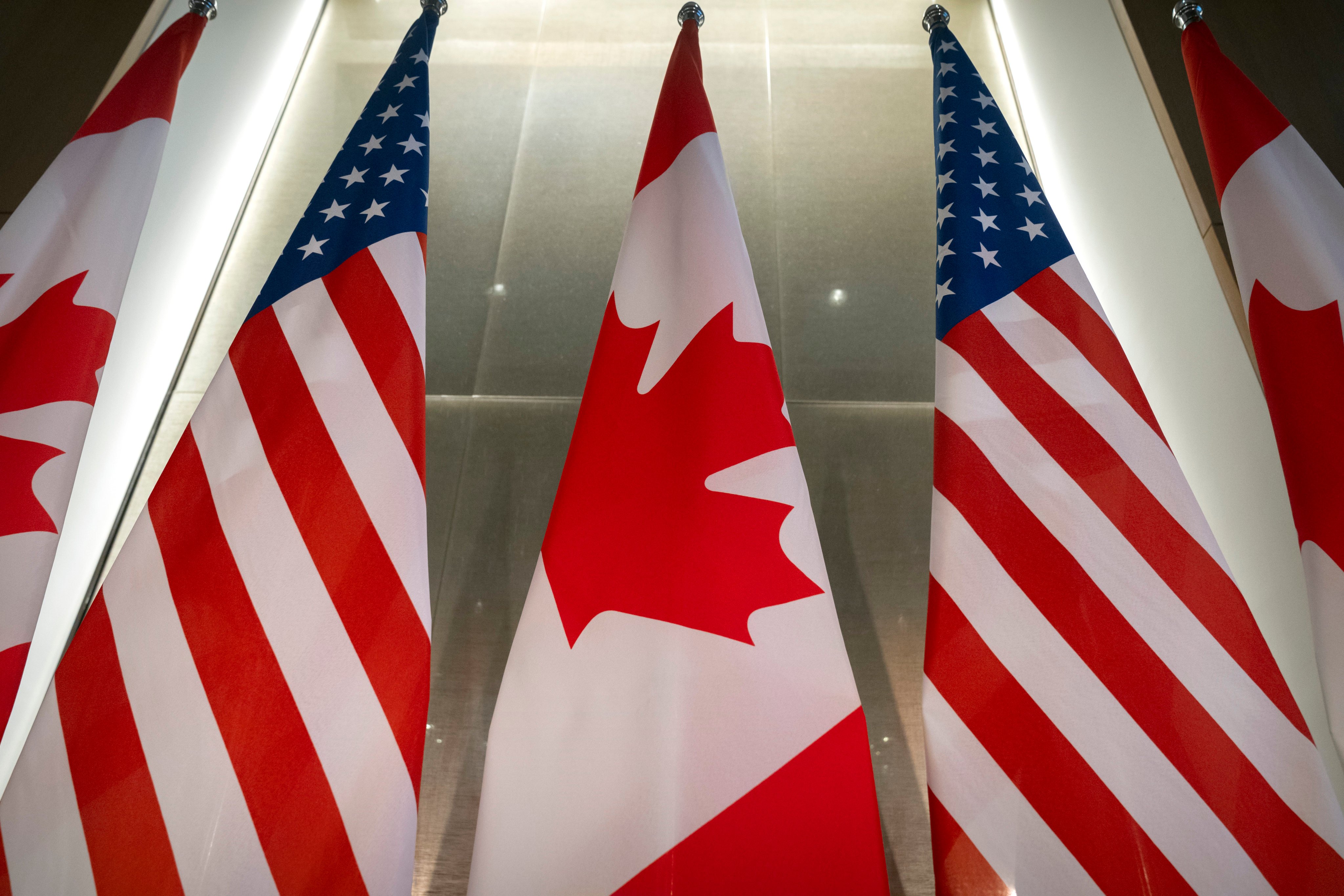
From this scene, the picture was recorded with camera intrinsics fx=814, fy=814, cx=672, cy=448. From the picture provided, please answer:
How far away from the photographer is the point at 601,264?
2648mm

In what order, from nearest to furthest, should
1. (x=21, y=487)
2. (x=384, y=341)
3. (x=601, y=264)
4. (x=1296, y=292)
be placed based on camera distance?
(x=21, y=487) → (x=1296, y=292) → (x=384, y=341) → (x=601, y=264)

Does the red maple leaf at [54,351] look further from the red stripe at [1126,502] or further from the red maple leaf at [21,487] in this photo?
the red stripe at [1126,502]

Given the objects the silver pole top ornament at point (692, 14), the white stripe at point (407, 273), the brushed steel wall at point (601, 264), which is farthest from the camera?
the silver pole top ornament at point (692, 14)

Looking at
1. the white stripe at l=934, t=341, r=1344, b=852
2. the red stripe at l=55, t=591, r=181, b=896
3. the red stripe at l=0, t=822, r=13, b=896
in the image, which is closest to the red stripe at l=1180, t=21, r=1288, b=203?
the white stripe at l=934, t=341, r=1344, b=852

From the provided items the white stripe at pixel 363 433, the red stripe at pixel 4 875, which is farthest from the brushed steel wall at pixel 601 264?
the red stripe at pixel 4 875

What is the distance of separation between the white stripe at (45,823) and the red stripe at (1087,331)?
7.08ft

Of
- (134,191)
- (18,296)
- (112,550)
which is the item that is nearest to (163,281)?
(134,191)

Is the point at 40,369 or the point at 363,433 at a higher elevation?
the point at 40,369

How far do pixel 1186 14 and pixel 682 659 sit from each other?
221 centimetres

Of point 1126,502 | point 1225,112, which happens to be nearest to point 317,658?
point 1126,502

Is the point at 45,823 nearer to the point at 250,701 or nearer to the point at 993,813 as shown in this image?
the point at 250,701

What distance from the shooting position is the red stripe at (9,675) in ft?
4.81

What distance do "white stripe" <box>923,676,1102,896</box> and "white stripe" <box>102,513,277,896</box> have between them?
3.89 ft

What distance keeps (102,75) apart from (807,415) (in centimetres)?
238
